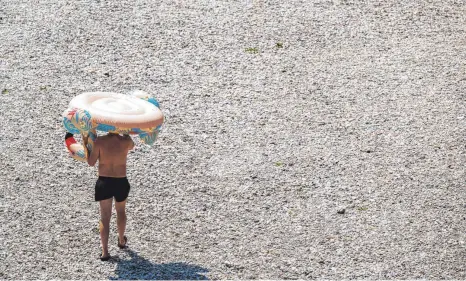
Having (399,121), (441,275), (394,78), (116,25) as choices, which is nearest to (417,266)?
(441,275)

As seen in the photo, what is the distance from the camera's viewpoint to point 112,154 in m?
8.02

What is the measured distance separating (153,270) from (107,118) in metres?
1.61

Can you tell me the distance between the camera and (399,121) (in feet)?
36.0

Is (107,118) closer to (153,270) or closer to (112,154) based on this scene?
(112,154)

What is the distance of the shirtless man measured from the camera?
8031mm

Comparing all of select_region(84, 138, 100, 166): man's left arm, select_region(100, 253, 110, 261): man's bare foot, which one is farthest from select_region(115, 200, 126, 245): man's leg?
select_region(84, 138, 100, 166): man's left arm

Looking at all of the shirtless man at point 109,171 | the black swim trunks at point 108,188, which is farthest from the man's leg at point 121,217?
the black swim trunks at point 108,188

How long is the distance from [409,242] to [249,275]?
1796mm

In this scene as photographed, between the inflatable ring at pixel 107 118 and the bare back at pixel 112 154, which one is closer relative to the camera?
the inflatable ring at pixel 107 118

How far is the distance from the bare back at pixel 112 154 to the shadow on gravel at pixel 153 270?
0.90m

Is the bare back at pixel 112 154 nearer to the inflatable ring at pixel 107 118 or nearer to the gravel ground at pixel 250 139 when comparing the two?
the inflatable ring at pixel 107 118

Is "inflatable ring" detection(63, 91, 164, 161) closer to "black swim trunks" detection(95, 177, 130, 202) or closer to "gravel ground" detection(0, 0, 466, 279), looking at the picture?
"black swim trunks" detection(95, 177, 130, 202)

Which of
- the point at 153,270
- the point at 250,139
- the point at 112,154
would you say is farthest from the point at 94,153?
the point at 250,139

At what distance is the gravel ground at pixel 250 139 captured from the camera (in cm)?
851
